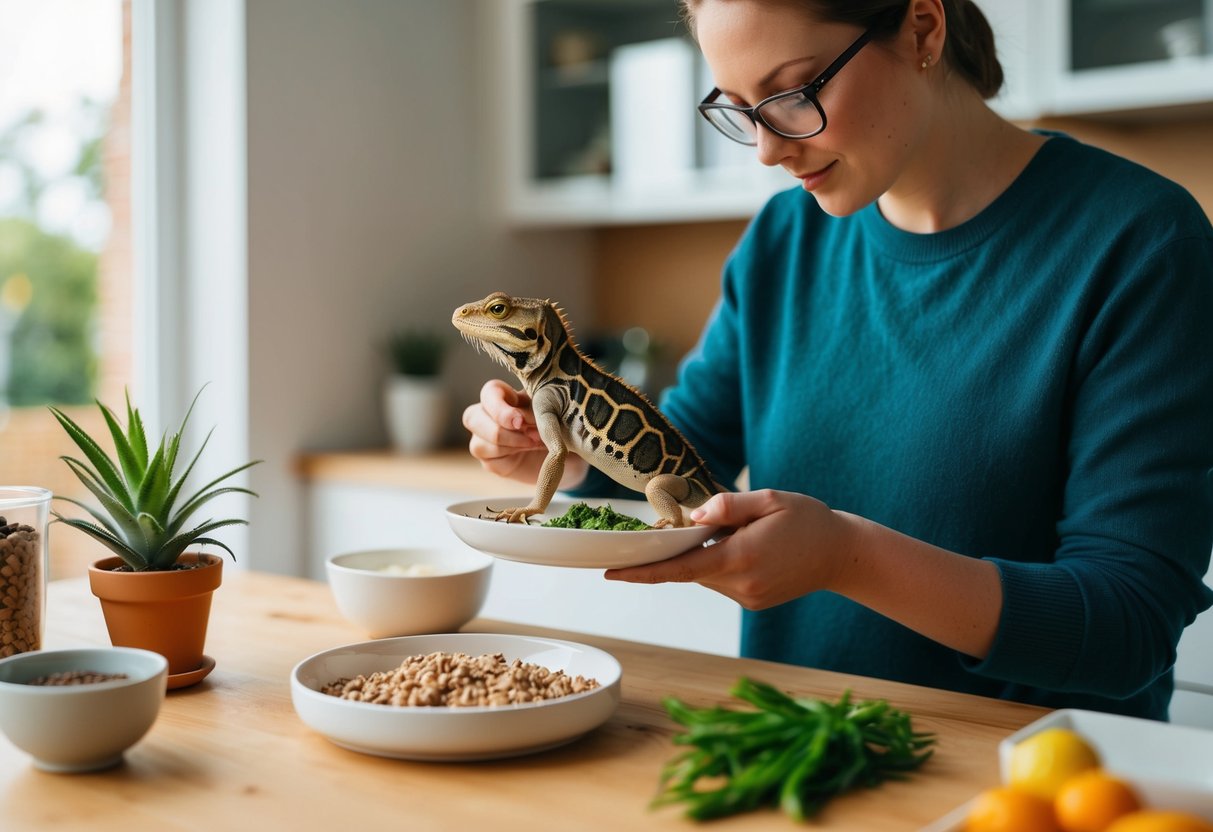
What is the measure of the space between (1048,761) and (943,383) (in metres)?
0.75

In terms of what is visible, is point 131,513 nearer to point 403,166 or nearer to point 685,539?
point 685,539

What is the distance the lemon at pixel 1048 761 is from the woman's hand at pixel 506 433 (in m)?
0.75

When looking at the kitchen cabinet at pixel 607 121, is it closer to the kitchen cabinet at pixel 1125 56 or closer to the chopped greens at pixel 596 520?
the kitchen cabinet at pixel 1125 56

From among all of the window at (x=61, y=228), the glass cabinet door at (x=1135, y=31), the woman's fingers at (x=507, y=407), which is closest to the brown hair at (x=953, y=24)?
the woman's fingers at (x=507, y=407)

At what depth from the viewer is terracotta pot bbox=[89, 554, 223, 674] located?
115cm

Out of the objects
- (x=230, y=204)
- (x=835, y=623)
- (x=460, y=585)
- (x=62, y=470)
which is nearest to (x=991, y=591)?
(x=835, y=623)

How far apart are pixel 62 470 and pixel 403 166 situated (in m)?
1.20

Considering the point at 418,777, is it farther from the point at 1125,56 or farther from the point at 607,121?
the point at 607,121

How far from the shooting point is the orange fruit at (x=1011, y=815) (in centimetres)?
70

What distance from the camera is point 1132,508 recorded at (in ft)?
3.91

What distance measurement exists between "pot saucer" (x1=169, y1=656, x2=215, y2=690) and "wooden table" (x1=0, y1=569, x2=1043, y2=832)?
0.04 feet

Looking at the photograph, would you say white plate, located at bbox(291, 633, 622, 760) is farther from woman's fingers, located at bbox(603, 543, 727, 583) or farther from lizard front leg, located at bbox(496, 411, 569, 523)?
lizard front leg, located at bbox(496, 411, 569, 523)

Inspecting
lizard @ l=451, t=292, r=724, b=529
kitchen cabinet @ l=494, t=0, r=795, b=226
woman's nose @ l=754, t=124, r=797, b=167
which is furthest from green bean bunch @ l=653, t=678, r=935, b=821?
kitchen cabinet @ l=494, t=0, r=795, b=226

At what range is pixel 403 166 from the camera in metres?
3.08
